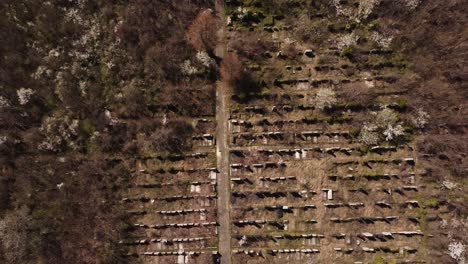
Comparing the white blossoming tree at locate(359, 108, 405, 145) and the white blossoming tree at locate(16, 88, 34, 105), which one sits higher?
the white blossoming tree at locate(16, 88, 34, 105)

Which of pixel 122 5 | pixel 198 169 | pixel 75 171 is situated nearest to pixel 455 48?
pixel 198 169

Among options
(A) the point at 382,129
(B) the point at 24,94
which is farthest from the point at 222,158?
(B) the point at 24,94

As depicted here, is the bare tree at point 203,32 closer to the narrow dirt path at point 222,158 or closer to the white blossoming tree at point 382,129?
the narrow dirt path at point 222,158

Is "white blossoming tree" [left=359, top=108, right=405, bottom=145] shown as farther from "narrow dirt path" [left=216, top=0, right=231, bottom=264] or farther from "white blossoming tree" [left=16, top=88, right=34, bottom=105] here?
"white blossoming tree" [left=16, top=88, right=34, bottom=105]

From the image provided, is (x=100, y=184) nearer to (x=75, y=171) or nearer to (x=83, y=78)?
(x=75, y=171)

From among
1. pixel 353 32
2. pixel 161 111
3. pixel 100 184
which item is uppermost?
pixel 353 32

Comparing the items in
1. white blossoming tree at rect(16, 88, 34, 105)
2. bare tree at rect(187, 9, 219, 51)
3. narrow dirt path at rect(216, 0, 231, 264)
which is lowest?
narrow dirt path at rect(216, 0, 231, 264)

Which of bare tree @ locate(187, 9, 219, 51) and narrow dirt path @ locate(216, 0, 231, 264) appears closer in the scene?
narrow dirt path @ locate(216, 0, 231, 264)

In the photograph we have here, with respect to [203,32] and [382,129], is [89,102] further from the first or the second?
[382,129]

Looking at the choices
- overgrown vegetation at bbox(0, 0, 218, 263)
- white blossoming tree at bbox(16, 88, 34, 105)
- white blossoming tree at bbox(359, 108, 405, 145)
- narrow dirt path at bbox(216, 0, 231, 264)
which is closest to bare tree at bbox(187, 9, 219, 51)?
overgrown vegetation at bbox(0, 0, 218, 263)
